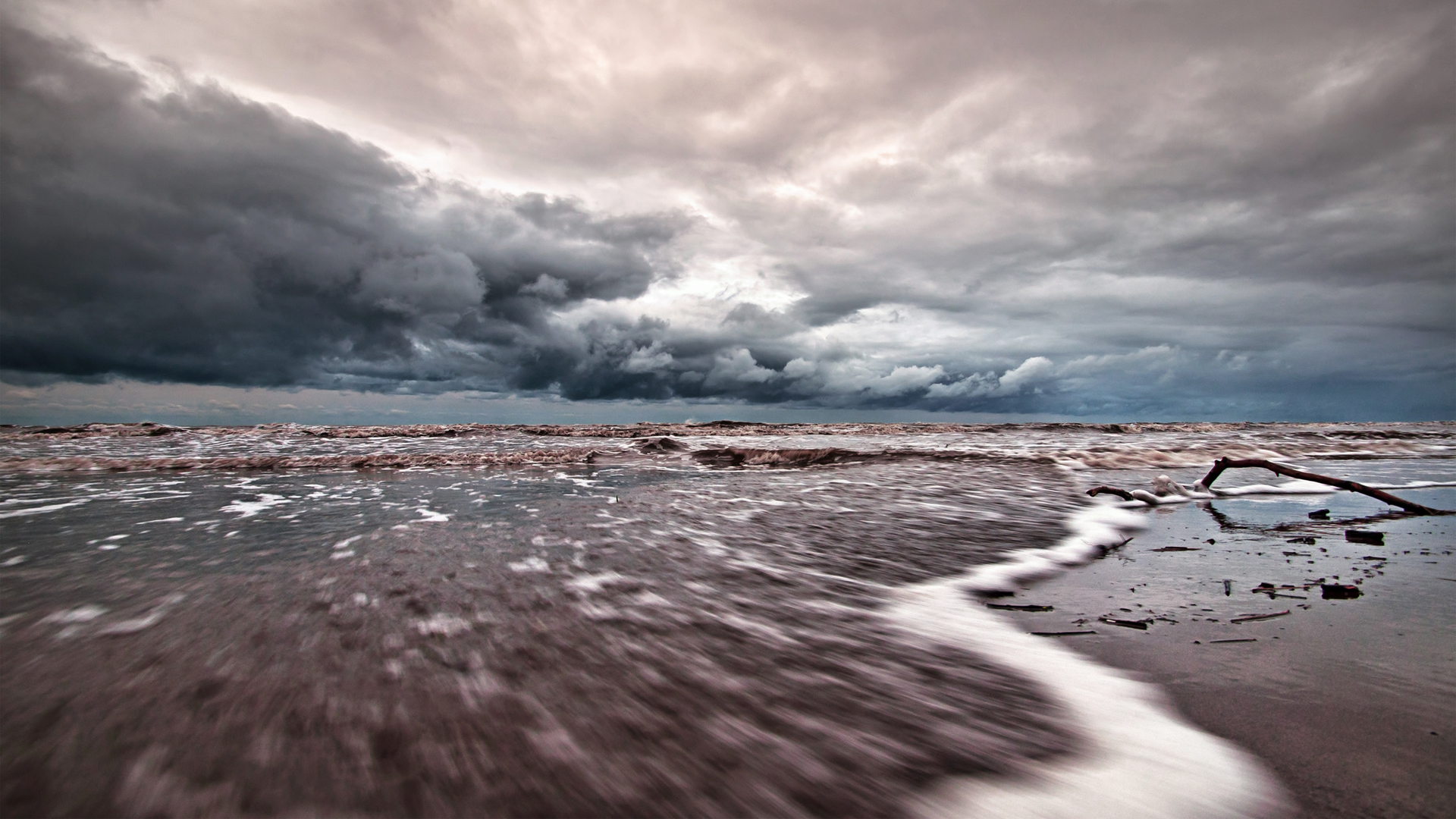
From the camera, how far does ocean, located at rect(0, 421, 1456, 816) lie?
148 centimetres

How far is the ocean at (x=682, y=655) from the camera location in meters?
1.48

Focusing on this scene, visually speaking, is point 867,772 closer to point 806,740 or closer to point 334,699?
point 806,740

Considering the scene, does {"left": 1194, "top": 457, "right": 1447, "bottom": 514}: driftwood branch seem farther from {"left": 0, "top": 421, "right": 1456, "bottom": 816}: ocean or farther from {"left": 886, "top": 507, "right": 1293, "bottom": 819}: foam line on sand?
{"left": 886, "top": 507, "right": 1293, "bottom": 819}: foam line on sand

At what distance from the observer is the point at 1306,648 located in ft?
7.64

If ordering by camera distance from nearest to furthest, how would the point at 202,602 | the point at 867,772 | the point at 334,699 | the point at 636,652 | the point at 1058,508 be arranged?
the point at 867,772 < the point at 334,699 < the point at 636,652 < the point at 202,602 < the point at 1058,508

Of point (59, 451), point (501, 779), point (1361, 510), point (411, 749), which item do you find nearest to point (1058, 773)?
point (501, 779)

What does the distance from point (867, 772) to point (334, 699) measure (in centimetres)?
173

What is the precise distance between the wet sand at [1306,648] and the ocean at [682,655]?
2 cm

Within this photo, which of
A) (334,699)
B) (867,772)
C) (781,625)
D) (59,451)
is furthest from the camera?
(59,451)

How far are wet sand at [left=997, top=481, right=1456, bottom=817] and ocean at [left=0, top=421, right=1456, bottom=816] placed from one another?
0.02 m

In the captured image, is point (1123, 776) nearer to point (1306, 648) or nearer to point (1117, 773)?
point (1117, 773)

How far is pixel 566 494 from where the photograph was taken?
753 cm

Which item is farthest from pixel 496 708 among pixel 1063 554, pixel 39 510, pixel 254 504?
pixel 39 510

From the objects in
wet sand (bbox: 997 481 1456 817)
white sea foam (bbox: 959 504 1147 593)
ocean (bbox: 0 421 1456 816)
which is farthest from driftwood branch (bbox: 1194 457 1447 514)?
white sea foam (bbox: 959 504 1147 593)
